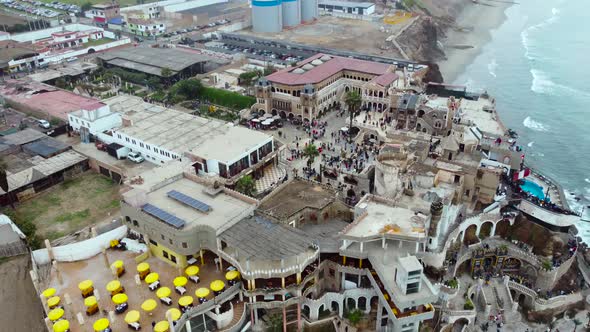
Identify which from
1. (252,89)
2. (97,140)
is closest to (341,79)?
(252,89)

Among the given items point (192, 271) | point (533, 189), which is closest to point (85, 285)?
point (192, 271)

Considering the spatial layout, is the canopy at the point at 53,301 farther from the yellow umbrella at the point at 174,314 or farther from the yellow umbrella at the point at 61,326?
the yellow umbrella at the point at 174,314

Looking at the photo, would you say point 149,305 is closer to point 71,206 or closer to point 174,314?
point 174,314

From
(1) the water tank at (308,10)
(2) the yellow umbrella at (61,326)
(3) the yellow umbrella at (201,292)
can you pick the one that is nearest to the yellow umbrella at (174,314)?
(3) the yellow umbrella at (201,292)

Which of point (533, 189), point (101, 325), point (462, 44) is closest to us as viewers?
point (101, 325)

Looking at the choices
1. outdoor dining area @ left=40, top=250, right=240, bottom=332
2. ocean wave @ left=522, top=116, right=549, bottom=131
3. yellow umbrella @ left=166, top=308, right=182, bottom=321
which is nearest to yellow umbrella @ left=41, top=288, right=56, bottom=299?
outdoor dining area @ left=40, top=250, right=240, bottom=332

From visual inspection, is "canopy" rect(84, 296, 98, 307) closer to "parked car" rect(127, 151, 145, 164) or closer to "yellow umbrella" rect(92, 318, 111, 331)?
"yellow umbrella" rect(92, 318, 111, 331)

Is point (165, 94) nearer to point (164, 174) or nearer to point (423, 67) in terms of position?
point (164, 174)
